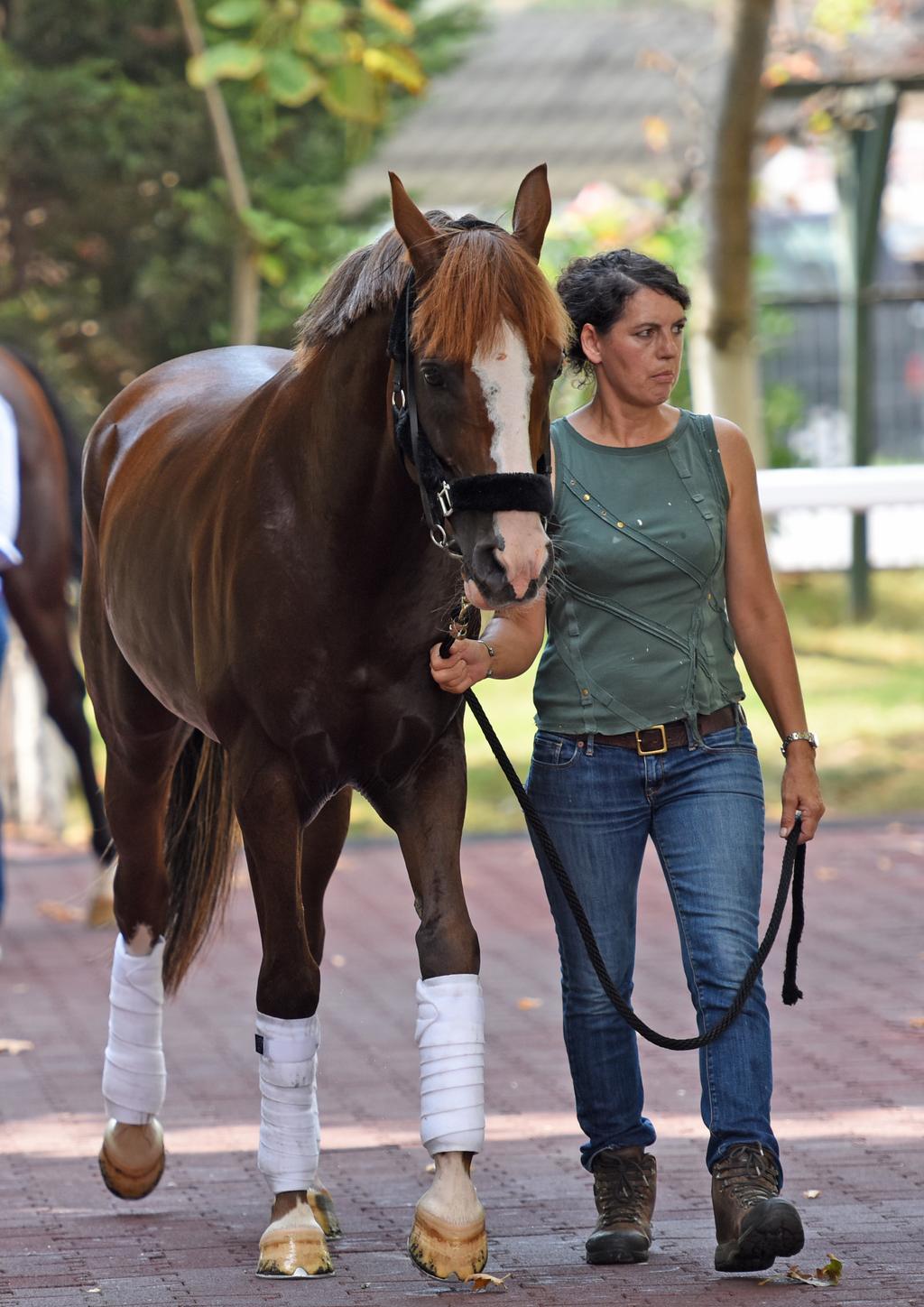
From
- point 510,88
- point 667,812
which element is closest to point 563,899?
point 667,812

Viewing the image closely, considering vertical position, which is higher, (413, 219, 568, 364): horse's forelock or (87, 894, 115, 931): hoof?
(413, 219, 568, 364): horse's forelock

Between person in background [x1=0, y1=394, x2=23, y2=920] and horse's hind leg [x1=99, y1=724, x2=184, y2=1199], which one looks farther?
person in background [x1=0, y1=394, x2=23, y2=920]

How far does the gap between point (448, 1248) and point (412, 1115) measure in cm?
160

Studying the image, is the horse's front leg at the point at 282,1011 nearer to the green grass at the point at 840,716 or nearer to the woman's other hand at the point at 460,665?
the woman's other hand at the point at 460,665

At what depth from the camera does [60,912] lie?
776 centimetres

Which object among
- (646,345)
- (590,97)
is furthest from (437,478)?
(590,97)

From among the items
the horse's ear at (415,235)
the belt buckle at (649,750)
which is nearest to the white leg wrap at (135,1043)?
the belt buckle at (649,750)

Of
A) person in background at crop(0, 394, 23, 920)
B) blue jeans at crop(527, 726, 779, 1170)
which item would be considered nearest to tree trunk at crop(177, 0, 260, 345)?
person in background at crop(0, 394, 23, 920)

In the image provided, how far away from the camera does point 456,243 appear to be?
3246 mm

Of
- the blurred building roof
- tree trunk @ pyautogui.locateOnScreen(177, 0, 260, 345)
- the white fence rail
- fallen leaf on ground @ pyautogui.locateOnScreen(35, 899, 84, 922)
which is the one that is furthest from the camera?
the white fence rail

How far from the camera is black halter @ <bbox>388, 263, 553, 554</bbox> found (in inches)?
123

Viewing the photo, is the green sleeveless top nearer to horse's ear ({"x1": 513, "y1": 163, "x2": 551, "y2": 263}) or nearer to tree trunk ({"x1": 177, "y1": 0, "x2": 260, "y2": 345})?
horse's ear ({"x1": 513, "y1": 163, "x2": 551, "y2": 263})

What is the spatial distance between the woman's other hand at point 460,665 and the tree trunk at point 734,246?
717 cm

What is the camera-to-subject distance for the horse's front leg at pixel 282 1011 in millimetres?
3721
